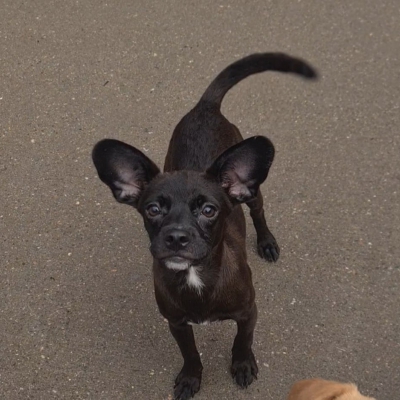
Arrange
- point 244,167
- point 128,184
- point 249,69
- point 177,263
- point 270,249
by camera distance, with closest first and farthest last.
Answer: point 177,263 < point 244,167 < point 128,184 < point 249,69 < point 270,249

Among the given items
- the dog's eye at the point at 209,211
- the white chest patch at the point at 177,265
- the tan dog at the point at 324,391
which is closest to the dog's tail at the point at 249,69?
the dog's eye at the point at 209,211

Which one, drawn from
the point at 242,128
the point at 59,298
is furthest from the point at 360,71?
the point at 59,298

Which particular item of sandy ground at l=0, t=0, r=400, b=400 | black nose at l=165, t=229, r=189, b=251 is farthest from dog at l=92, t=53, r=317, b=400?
sandy ground at l=0, t=0, r=400, b=400

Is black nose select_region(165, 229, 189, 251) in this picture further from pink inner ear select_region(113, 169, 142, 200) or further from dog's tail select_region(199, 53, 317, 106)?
dog's tail select_region(199, 53, 317, 106)

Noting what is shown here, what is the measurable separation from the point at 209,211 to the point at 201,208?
1.4 inches

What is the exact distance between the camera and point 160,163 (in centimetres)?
431

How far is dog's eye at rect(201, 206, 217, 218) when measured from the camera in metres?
2.54

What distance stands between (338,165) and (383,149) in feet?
1.10

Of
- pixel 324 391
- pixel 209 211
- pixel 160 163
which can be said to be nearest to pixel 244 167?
pixel 209 211

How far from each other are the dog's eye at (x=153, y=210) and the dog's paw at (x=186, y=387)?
1.11 meters

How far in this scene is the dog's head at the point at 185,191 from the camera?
8.13ft

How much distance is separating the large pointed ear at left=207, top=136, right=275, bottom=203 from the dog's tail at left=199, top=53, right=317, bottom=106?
0.81 metres

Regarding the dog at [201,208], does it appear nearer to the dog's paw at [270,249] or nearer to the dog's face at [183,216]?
the dog's face at [183,216]

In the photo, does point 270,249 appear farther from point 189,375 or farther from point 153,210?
point 153,210
